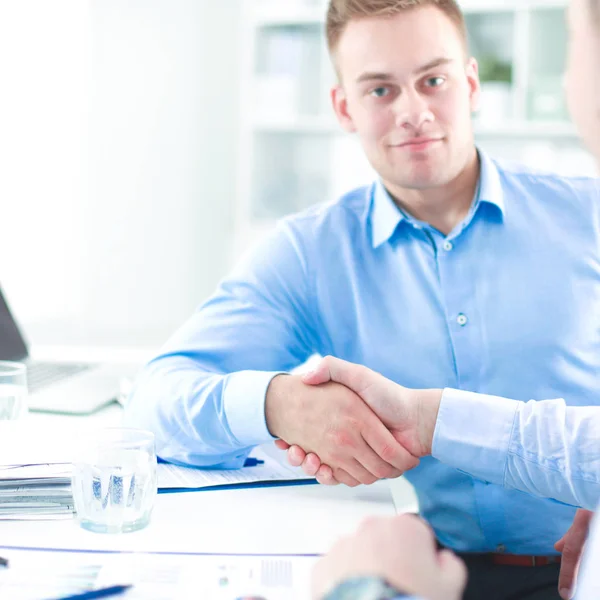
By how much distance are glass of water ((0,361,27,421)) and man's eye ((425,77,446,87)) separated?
87 centimetres

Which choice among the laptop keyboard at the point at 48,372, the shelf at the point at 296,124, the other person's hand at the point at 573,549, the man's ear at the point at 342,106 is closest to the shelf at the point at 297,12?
the shelf at the point at 296,124

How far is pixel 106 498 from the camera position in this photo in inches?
37.0

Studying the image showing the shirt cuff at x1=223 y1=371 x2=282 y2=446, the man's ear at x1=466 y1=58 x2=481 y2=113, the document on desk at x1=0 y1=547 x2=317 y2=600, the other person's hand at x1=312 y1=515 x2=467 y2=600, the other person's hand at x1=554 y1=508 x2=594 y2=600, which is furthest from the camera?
the man's ear at x1=466 y1=58 x2=481 y2=113

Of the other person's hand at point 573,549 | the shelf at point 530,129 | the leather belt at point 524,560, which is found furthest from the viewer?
the shelf at point 530,129

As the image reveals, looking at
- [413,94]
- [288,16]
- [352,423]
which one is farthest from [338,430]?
[288,16]

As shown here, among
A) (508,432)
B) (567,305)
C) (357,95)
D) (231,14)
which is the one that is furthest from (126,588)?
(231,14)

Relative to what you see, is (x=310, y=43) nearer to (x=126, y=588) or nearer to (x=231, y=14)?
(x=231, y=14)

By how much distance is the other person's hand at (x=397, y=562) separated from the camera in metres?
0.67

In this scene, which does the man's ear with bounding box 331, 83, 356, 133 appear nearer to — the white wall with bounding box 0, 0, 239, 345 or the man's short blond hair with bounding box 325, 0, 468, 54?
the man's short blond hair with bounding box 325, 0, 468, 54

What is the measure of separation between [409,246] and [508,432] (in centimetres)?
47

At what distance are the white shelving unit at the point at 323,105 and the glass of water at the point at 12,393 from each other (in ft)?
7.97

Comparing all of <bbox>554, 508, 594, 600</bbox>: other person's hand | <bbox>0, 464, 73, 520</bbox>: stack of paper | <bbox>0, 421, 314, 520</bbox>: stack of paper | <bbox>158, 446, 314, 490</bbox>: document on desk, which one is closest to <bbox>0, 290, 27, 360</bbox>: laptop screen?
<bbox>0, 421, 314, 520</bbox>: stack of paper

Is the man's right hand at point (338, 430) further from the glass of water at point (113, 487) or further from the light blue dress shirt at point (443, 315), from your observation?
the glass of water at point (113, 487)

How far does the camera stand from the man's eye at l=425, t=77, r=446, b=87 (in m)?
1.50
